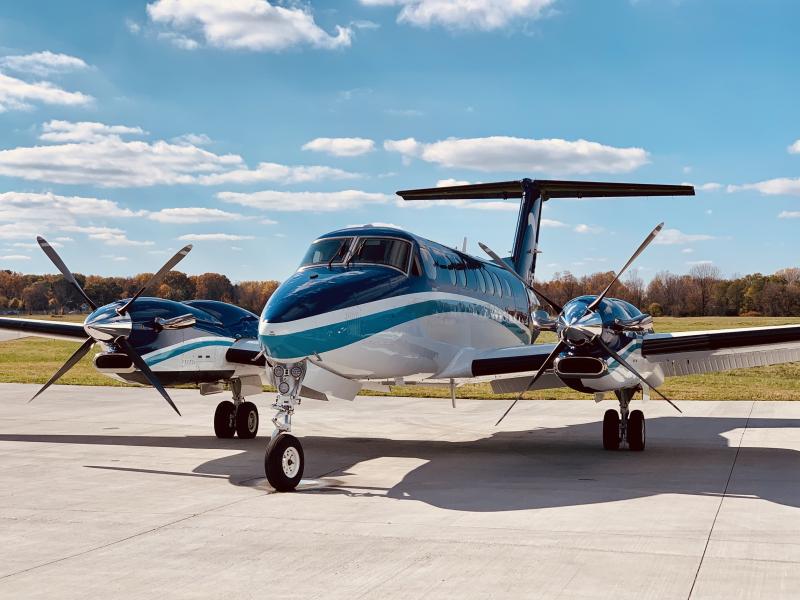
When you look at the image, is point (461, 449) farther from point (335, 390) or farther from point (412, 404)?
point (412, 404)

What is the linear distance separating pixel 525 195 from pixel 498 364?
351 inches

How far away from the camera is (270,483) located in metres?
10.1

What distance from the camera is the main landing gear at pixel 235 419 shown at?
624 inches

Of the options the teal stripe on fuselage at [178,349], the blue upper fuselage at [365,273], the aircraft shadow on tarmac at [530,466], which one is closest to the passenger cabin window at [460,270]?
the blue upper fuselage at [365,273]

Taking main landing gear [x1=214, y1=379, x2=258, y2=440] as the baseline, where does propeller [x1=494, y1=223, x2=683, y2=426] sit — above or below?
above

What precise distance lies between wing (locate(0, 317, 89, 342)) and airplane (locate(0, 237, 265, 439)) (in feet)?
0.17

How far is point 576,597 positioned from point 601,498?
13.3 feet

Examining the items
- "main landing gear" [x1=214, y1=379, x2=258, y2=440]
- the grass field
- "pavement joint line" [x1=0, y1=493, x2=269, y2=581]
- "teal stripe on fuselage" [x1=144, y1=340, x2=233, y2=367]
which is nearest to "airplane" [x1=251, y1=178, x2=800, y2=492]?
"teal stripe on fuselage" [x1=144, y1=340, x2=233, y2=367]

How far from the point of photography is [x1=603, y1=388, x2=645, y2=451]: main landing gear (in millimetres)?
14211

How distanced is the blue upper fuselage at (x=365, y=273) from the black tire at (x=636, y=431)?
3393 mm

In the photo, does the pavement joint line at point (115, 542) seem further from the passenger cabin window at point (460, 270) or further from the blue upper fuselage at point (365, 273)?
the passenger cabin window at point (460, 270)

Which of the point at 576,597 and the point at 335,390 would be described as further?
the point at 335,390

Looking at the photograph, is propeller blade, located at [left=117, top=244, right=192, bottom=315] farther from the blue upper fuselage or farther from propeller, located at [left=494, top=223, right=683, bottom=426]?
propeller, located at [left=494, top=223, right=683, bottom=426]

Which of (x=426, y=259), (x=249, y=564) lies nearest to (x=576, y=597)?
(x=249, y=564)
